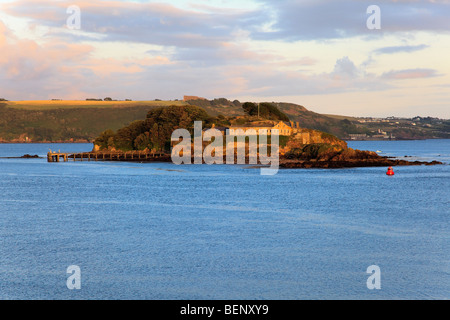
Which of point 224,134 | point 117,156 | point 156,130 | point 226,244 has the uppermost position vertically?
point 156,130

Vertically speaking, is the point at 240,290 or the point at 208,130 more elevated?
the point at 208,130

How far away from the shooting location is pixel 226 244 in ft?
104

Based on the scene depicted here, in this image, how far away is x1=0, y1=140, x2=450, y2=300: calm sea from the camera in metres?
23.0

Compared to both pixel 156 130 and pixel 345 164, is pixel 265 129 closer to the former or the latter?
pixel 156 130

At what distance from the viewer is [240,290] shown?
22562mm

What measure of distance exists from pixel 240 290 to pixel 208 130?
13018 cm

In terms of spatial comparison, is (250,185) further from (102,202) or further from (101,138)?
(101,138)

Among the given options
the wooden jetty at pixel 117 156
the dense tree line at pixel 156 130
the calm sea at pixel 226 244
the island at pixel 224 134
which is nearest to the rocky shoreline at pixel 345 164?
the island at pixel 224 134

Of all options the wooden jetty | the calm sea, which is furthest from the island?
the calm sea

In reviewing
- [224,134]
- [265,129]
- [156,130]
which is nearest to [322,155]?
[265,129]

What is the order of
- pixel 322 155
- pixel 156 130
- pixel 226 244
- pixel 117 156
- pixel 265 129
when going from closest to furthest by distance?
pixel 226 244 → pixel 322 155 → pixel 265 129 → pixel 117 156 → pixel 156 130

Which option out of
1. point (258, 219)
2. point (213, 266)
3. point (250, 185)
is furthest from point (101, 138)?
point (213, 266)

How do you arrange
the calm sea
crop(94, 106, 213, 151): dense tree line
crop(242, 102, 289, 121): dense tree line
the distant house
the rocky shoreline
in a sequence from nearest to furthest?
the calm sea → the rocky shoreline → the distant house → crop(94, 106, 213, 151): dense tree line → crop(242, 102, 289, 121): dense tree line

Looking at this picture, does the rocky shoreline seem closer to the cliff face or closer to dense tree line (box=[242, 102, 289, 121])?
the cliff face
